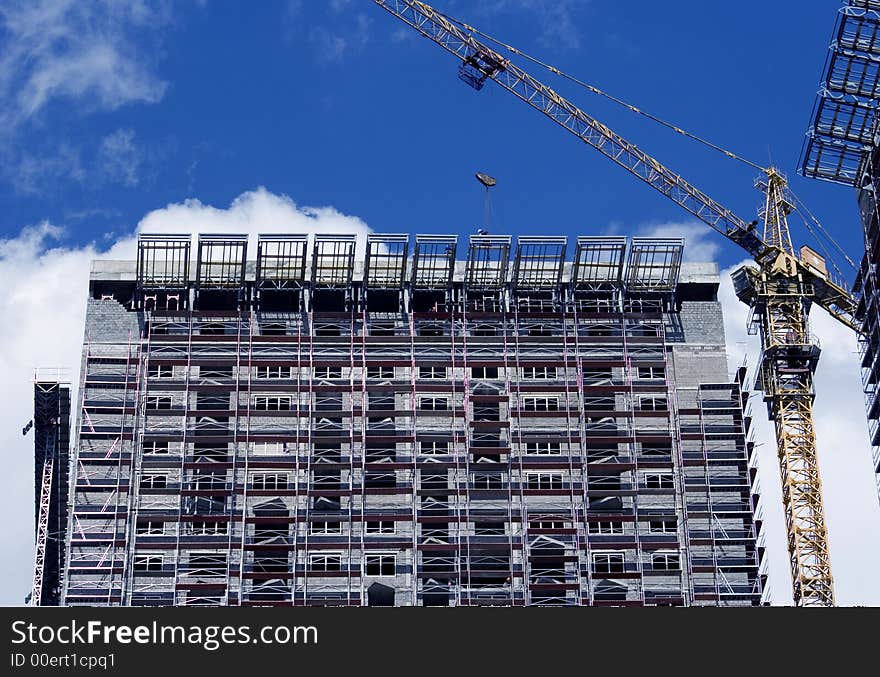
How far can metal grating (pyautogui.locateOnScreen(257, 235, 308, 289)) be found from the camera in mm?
145250

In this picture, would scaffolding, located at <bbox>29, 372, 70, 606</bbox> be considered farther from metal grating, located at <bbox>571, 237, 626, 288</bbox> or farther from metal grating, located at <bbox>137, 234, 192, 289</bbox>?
metal grating, located at <bbox>571, 237, 626, 288</bbox>

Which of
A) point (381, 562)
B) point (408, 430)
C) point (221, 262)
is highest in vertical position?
point (221, 262)

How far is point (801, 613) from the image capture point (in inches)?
2889

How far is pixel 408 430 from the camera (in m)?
140

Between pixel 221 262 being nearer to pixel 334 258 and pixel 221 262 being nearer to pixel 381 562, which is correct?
pixel 334 258

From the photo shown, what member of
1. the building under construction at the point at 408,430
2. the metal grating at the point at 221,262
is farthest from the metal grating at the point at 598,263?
the metal grating at the point at 221,262

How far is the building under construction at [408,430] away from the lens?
134 metres

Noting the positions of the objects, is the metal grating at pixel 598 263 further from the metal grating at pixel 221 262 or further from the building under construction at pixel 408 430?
the metal grating at pixel 221 262

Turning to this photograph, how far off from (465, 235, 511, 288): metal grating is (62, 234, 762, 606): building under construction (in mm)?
209

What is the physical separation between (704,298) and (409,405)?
84.9ft

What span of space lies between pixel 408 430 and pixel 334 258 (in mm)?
15421

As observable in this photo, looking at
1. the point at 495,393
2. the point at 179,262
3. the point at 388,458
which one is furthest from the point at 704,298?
the point at 179,262

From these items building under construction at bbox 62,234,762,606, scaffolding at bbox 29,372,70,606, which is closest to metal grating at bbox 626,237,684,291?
building under construction at bbox 62,234,762,606

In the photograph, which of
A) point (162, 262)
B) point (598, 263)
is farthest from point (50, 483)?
point (598, 263)
